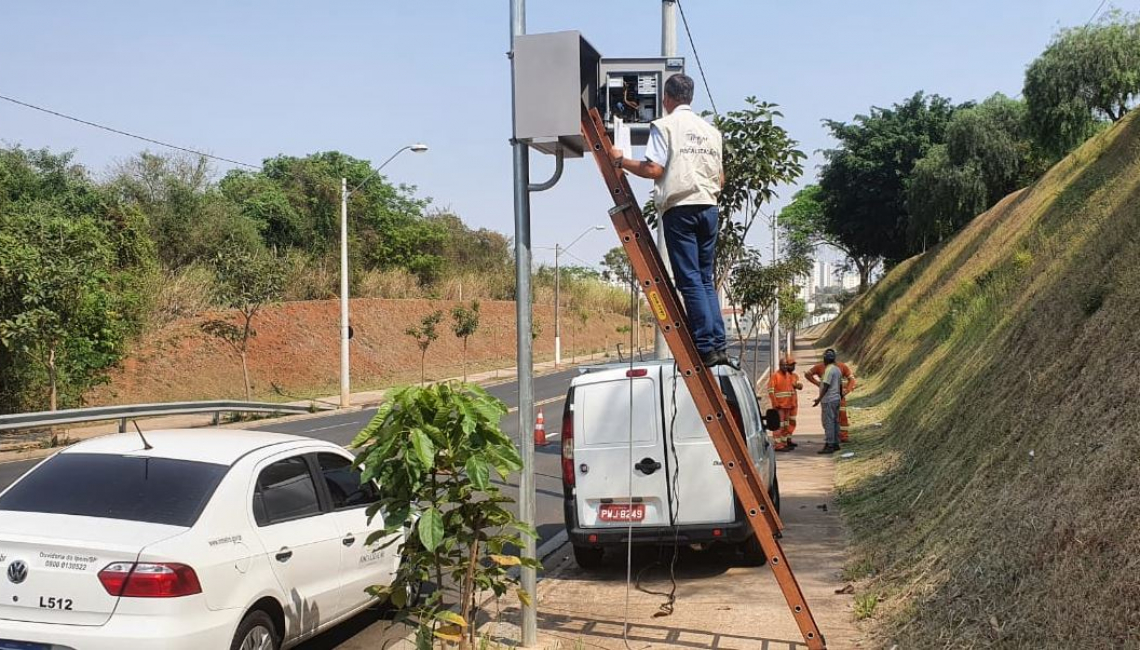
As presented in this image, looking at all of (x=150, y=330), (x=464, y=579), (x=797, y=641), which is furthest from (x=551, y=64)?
(x=150, y=330)

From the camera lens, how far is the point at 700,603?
7.83m

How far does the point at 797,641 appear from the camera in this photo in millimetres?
6613

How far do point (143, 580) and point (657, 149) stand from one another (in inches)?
143

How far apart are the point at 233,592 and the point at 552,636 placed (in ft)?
7.97

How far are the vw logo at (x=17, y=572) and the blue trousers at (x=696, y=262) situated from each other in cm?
382

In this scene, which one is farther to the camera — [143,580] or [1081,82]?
[1081,82]

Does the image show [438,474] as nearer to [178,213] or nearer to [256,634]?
[256,634]

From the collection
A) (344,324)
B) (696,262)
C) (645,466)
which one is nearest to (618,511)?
(645,466)

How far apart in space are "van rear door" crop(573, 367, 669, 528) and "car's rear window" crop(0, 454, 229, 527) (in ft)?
12.0

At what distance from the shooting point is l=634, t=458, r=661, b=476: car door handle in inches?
343

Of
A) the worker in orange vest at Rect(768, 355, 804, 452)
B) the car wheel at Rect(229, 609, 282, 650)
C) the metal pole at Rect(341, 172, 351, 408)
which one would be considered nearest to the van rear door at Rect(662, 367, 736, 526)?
the car wheel at Rect(229, 609, 282, 650)

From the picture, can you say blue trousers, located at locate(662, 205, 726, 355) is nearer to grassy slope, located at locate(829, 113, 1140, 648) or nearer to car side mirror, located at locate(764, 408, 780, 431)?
grassy slope, located at locate(829, 113, 1140, 648)

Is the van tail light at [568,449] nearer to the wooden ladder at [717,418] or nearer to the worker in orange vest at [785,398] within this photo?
the wooden ladder at [717,418]

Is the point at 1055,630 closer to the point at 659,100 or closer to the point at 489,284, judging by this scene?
the point at 659,100
